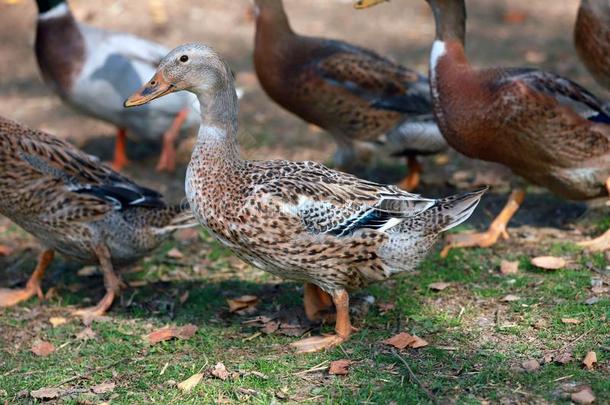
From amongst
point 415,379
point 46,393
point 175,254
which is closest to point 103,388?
point 46,393

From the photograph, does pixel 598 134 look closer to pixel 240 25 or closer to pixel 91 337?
pixel 91 337

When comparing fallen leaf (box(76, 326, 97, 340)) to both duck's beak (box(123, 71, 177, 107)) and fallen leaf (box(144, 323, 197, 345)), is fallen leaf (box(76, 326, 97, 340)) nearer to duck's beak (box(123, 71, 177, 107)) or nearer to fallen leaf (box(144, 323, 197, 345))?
fallen leaf (box(144, 323, 197, 345))

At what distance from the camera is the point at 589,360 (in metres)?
4.45

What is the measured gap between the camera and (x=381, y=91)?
7320 millimetres

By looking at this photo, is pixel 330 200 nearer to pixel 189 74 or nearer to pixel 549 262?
pixel 189 74

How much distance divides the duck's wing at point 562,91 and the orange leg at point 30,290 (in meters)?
3.19

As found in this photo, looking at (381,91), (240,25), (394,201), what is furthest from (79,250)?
(240,25)

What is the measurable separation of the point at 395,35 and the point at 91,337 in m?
6.80

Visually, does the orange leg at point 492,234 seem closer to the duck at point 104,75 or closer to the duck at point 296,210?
the duck at point 296,210

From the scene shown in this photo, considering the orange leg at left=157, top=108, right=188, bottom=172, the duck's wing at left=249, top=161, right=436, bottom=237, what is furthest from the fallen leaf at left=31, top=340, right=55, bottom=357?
the orange leg at left=157, top=108, right=188, bottom=172

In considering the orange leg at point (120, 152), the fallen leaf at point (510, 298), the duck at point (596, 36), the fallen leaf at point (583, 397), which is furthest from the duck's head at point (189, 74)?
the orange leg at point (120, 152)

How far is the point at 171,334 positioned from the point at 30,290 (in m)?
1.25

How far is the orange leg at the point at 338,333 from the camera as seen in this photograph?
4.85 metres

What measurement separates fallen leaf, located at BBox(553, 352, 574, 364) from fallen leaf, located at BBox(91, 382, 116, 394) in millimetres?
2227
